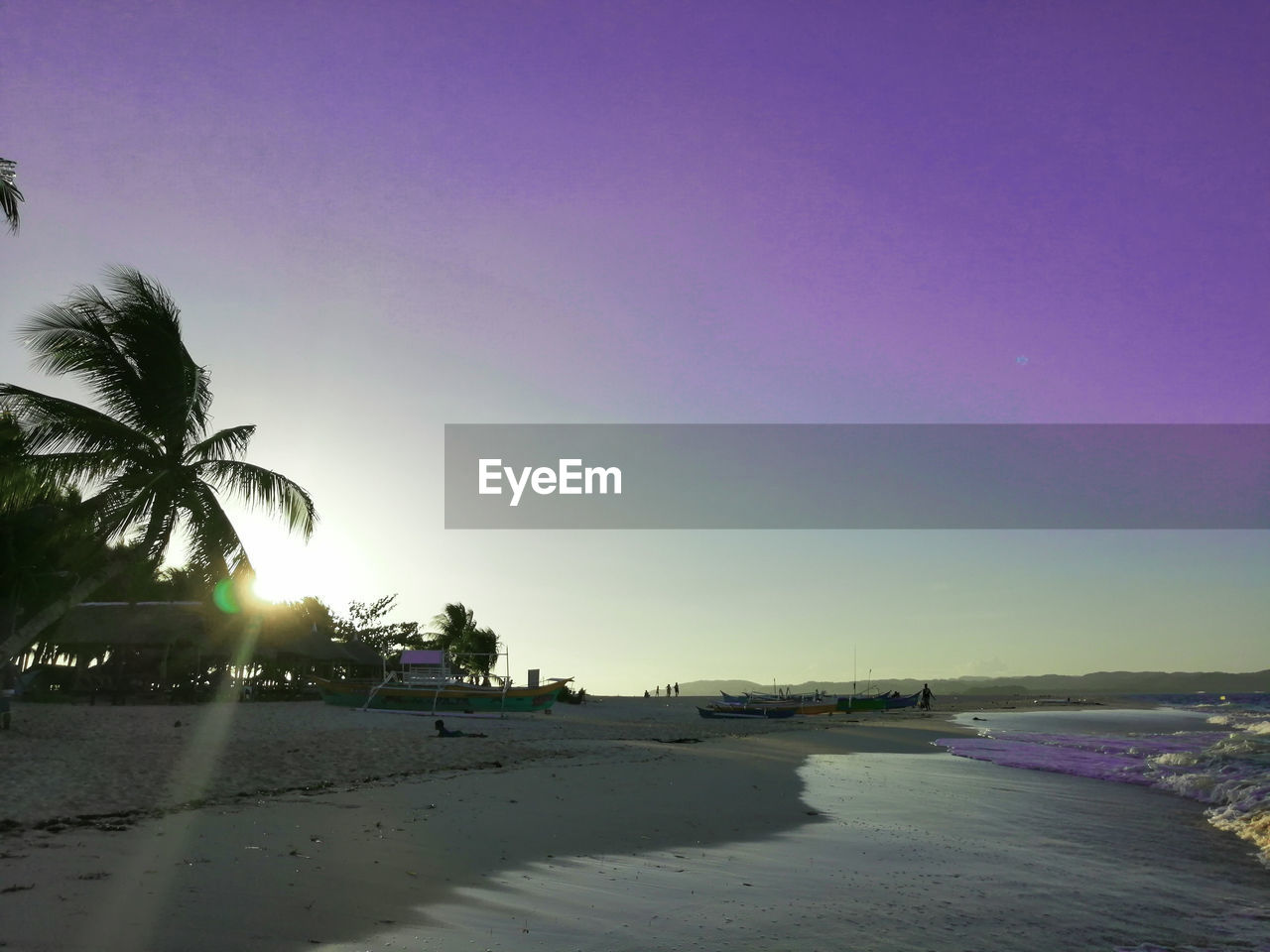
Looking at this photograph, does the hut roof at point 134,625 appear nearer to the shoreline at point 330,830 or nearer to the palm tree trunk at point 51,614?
the shoreline at point 330,830

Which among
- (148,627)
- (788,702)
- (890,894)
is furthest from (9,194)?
(788,702)

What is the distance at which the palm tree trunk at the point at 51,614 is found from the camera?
1614 cm

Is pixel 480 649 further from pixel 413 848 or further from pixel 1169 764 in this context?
pixel 413 848

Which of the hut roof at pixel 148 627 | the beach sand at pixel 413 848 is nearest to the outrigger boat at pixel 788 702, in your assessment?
the hut roof at pixel 148 627

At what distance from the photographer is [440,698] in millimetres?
36156

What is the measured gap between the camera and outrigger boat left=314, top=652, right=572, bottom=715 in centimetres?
3616

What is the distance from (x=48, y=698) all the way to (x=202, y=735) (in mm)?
21012

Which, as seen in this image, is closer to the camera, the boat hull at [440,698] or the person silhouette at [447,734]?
the person silhouette at [447,734]

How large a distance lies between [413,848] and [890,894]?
4.60 metres

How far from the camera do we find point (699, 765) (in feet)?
61.8

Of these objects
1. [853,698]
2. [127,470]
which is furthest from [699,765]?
[853,698]

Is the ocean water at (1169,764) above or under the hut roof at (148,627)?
under

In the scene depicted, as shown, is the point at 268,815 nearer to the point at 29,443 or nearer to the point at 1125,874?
the point at 1125,874

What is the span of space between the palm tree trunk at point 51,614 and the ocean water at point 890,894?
43.2 ft
